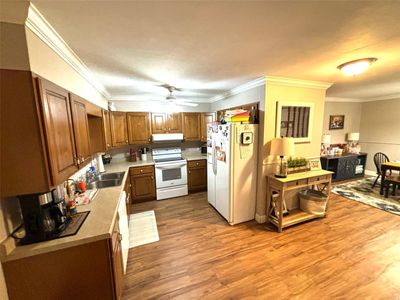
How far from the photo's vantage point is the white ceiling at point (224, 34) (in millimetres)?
1102

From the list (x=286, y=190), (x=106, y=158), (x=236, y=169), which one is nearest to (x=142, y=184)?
(x=106, y=158)

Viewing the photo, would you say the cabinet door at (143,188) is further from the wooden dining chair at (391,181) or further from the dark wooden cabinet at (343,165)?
the wooden dining chair at (391,181)

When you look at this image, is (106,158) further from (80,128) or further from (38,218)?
(38,218)

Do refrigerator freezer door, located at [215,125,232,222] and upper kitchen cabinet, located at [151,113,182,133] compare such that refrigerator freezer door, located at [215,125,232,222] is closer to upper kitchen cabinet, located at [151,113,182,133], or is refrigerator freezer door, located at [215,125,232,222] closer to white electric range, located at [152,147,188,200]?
white electric range, located at [152,147,188,200]

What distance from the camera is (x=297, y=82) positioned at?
2.89 meters

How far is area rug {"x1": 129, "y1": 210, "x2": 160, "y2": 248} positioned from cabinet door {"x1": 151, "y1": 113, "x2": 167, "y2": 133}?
191 cm

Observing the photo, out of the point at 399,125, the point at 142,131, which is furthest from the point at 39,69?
the point at 399,125

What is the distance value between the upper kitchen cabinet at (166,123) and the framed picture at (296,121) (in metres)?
2.42

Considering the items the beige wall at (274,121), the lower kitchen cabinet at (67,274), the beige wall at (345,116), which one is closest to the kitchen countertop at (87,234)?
the lower kitchen cabinet at (67,274)

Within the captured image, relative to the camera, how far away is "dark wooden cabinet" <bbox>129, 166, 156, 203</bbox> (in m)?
3.75

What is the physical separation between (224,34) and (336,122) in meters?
5.89

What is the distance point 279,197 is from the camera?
106 inches

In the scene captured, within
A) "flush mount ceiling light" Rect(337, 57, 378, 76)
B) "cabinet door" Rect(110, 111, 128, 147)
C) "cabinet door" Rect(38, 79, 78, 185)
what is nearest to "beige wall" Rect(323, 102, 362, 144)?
"flush mount ceiling light" Rect(337, 57, 378, 76)

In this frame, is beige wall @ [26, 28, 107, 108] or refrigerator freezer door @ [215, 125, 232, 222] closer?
beige wall @ [26, 28, 107, 108]
